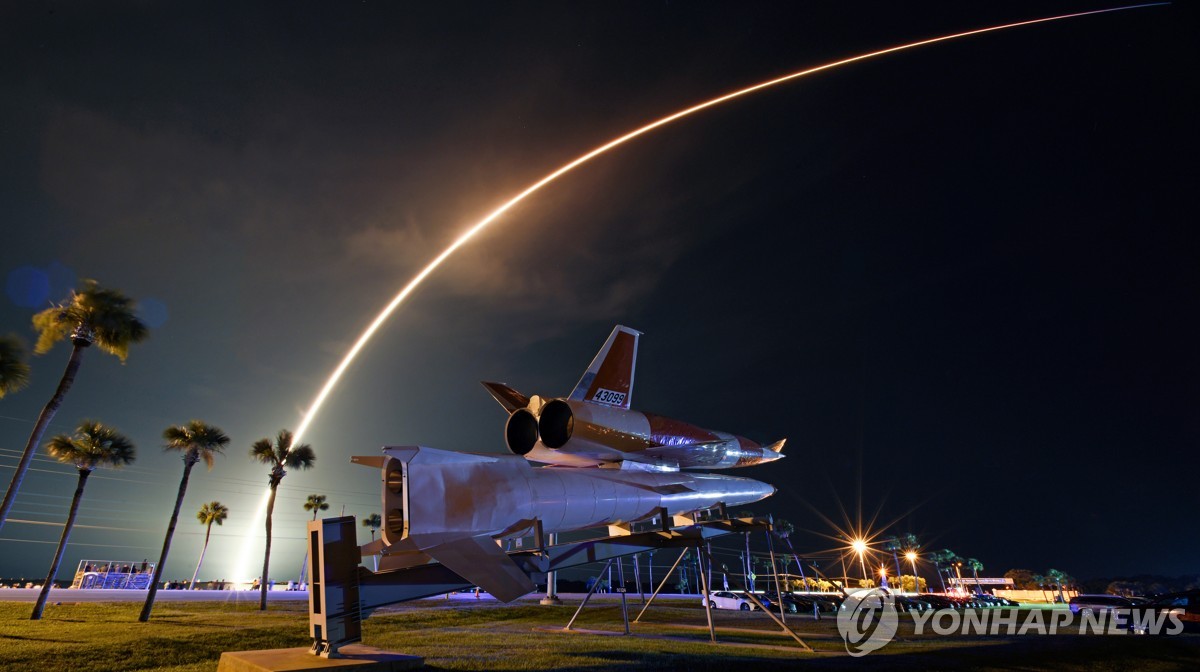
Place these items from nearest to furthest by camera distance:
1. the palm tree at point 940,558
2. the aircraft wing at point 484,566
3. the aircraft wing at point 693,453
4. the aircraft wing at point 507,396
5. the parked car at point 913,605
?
the aircraft wing at point 484,566
the aircraft wing at point 507,396
the aircraft wing at point 693,453
the parked car at point 913,605
the palm tree at point 940,558

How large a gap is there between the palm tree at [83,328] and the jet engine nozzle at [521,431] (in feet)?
55.5

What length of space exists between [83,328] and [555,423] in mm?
18990

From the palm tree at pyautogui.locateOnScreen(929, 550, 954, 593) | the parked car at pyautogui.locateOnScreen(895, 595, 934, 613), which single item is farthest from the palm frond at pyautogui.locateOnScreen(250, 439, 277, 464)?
the palm tree at pyautogui.locateOnScreen(929, 550, 954, 593)

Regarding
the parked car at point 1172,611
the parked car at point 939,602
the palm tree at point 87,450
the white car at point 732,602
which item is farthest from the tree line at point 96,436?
the parked car at point 939,602

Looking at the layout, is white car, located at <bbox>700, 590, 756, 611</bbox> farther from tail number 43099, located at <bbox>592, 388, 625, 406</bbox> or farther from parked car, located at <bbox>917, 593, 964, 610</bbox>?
tail number 43099, located at <bbox>592, 388, 625, 406</bbox>

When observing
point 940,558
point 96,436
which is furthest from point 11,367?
point 940,558

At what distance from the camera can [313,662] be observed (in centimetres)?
669

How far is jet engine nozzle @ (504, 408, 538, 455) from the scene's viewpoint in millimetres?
12180

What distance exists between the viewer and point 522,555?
9.13m

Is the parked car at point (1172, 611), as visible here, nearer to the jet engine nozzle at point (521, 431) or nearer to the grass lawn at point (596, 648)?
the grass lawn at point (596, 648)

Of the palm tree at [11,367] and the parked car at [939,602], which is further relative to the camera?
the parked car at [939,602]

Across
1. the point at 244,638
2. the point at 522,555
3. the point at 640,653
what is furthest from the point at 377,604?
the point at 244,638

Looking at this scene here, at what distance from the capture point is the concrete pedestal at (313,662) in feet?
21.2

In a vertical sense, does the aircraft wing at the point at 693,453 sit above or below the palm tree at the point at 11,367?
below
